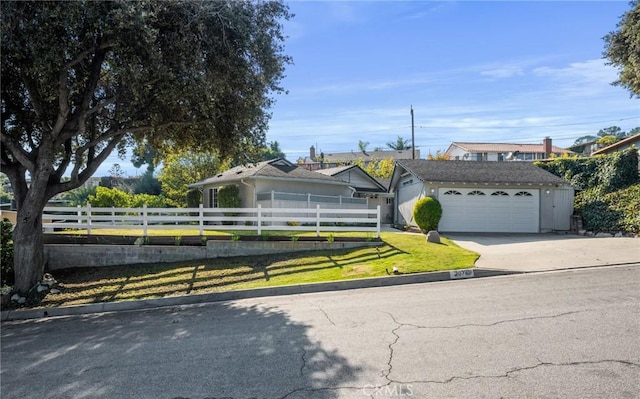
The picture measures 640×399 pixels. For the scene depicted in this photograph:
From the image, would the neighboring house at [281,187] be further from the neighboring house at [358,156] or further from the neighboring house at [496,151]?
the neighboring house at [358,156]

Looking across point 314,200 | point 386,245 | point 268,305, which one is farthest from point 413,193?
point 268,305

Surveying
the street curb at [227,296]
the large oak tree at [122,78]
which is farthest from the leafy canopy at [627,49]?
the large oak tree at [122,78]

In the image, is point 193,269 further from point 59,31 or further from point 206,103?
point 59,31

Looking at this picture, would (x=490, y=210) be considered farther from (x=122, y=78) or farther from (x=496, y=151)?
(x=496, y=151)

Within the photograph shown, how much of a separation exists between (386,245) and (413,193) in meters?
9.18

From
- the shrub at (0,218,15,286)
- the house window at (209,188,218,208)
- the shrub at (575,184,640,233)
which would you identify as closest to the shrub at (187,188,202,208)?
the house window at (209,188,218,208)

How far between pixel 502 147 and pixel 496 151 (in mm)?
3443

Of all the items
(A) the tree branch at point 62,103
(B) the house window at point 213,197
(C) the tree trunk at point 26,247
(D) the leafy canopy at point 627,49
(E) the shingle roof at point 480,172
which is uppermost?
(D) the leafy canopy at point 627,49

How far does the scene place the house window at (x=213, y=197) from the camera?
24066 mm

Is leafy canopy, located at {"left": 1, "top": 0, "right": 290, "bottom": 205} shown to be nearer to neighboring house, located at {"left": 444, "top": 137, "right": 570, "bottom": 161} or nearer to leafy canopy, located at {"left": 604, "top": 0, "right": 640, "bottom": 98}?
leafy canopy, located at {"left": 604, "top": 0, "right": 640, "bottom": 98}

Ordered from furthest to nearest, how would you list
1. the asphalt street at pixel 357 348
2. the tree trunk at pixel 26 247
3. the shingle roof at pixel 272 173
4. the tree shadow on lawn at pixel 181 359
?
1. the shingle roof at pixel 272 173
2. the tree trunk at pixel 26 247
3. the tree shadow on lawn at pixel 181 359
4. the asphalt street at pixel 357 348

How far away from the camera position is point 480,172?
20188mm

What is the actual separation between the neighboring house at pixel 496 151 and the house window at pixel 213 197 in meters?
37.9

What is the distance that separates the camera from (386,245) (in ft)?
43.5
